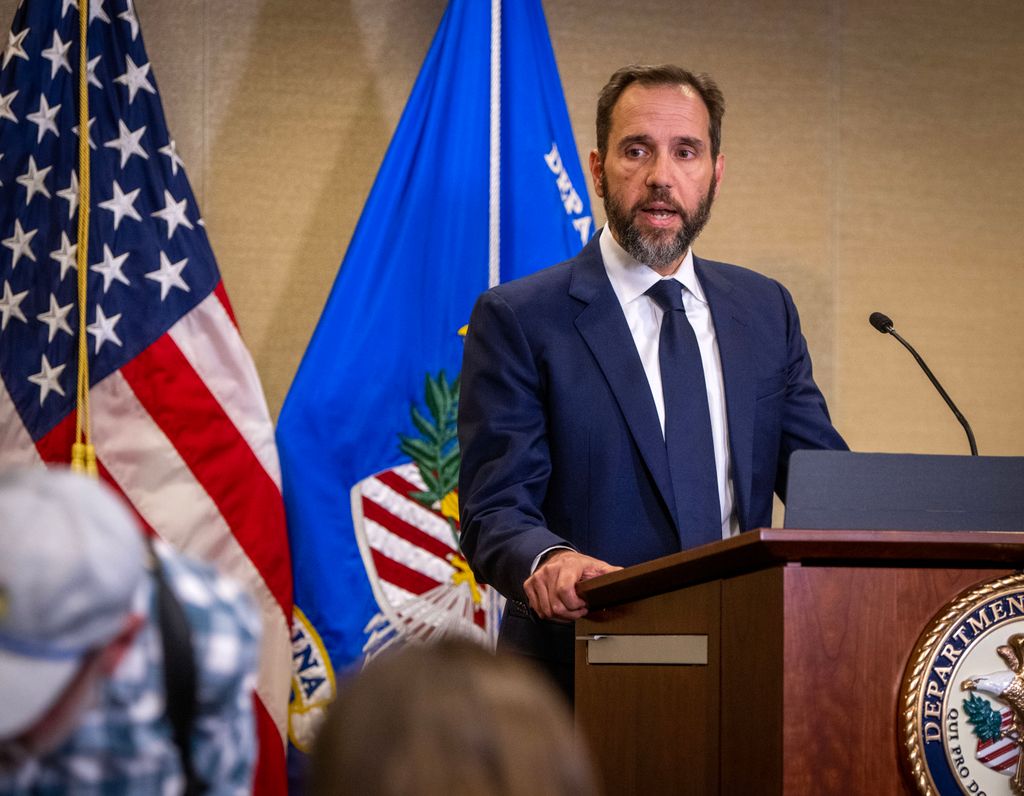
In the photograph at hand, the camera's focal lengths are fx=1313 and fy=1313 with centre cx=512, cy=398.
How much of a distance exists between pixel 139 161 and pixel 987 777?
2629 millimetres

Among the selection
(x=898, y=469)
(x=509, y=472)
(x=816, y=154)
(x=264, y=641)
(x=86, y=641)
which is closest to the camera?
(x=86, y=641)

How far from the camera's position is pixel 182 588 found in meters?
0.80

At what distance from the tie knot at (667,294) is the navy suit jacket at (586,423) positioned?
79 millimetres

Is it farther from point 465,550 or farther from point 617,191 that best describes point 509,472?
point 617,191

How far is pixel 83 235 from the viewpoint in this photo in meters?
3.28

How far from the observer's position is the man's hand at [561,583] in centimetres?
200

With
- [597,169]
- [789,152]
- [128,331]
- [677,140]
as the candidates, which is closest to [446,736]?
[677,140]

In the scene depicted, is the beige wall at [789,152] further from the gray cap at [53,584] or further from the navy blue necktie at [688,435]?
the gray cap at [53,584]

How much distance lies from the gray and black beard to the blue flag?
40.8 inches

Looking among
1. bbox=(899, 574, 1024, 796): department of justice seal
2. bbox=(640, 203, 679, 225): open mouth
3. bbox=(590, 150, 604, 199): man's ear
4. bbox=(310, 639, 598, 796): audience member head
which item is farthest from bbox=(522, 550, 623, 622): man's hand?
bbox=(310, 639, 598, 796): audience member head

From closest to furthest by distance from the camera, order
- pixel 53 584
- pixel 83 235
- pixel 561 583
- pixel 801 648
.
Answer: pixel 53 584 → pixel 801 648 → pixel 561 583 → pixel 83 235

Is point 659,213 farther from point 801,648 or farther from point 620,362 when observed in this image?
point 801,648

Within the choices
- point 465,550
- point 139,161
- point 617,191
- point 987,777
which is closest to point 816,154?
point 617,191

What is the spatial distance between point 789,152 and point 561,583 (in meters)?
2.51
